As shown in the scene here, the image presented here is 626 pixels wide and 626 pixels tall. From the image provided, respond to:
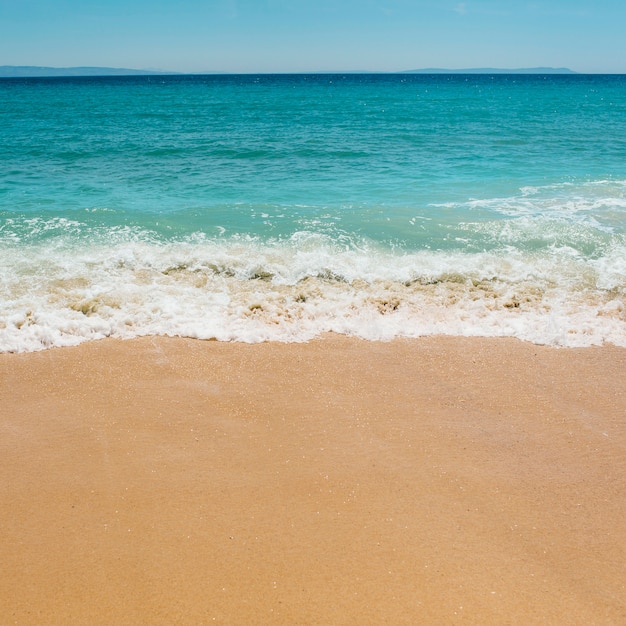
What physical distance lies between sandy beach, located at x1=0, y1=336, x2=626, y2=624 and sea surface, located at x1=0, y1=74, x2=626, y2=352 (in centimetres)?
97

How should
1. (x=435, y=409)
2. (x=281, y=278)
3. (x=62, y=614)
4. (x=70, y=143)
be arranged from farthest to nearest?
1. (x=70, y=143)
2. (x=281, y=278)
3. (x=435, y=409)
4. (x=62, y=614)

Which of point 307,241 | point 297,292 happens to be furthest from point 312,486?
point 307,241

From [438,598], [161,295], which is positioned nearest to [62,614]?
[438,598]

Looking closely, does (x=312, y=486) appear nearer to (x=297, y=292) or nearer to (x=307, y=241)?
(x=297, y=292)

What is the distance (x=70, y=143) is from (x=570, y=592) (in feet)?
76.9

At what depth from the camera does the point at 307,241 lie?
34.1 feet

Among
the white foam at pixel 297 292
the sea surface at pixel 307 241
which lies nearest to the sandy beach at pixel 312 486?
the white foam at pixel 297 292

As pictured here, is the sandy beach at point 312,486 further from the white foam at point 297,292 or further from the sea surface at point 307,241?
the sea surface at point 307,241

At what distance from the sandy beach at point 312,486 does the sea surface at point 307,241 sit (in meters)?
0.97

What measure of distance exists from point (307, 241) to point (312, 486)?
6.83 metres

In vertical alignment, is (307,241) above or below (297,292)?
above

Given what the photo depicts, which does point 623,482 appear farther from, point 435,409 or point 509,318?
point 509,318

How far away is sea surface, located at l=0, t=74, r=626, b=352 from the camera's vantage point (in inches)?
281

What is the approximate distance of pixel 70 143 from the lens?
21.2 meters
